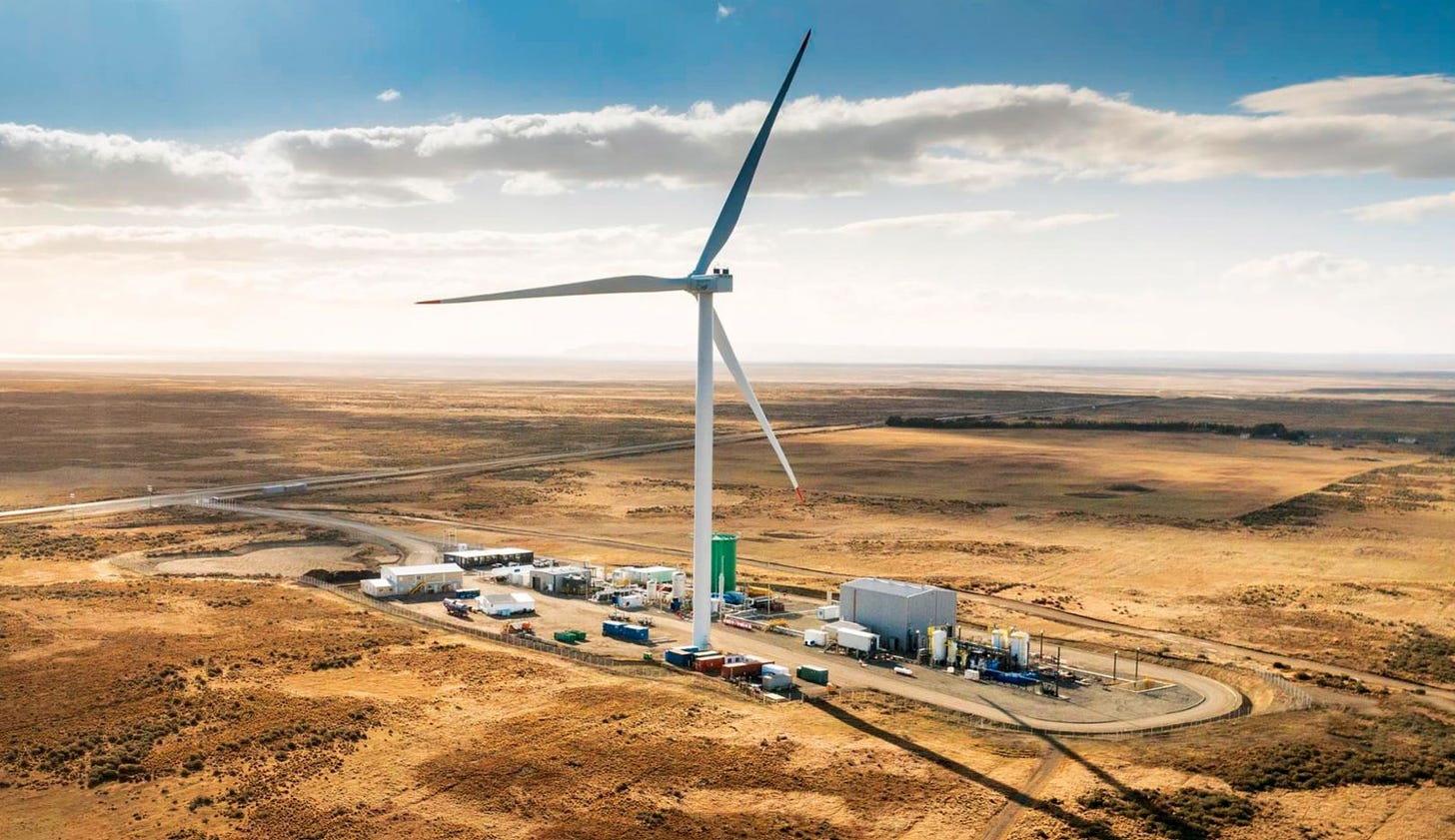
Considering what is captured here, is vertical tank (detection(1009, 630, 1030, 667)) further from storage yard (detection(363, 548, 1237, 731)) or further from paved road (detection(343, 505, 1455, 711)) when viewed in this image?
paved road (detection(343, 505, 1455, 711))

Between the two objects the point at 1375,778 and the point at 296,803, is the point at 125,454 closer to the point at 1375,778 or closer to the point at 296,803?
the point at 296,803

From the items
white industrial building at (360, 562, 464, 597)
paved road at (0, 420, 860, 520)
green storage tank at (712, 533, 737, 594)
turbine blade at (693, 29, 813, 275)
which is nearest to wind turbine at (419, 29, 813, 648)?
turbine blade at (693, 29, 813, 275)

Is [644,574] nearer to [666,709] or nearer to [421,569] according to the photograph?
[421,569]

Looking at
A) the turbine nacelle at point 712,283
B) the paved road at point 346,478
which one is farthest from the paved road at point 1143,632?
the paved road at point 346,478

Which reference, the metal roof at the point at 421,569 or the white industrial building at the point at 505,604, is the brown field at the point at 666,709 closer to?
the metal roof at the point at 421,569

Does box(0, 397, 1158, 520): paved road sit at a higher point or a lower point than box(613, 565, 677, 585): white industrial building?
lower

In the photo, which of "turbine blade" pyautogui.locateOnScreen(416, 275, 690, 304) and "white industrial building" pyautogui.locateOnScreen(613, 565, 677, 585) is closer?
"turbine blade" pyautogui.locateOnScreen(416, 275, 690, 304)

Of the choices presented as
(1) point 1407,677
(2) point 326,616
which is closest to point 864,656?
(1) point 1407,677

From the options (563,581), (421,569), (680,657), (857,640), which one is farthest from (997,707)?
(421,569)
